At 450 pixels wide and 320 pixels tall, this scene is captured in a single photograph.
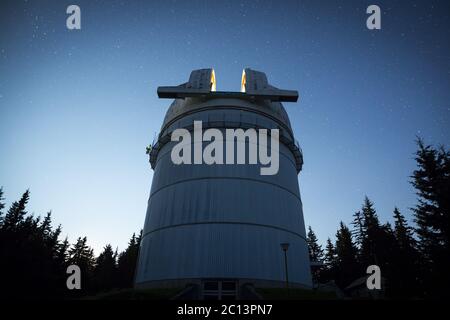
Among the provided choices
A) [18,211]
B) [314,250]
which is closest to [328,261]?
[314,250]

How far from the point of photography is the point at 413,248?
34969mm

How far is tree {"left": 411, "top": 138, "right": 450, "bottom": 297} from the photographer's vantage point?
63.5ft

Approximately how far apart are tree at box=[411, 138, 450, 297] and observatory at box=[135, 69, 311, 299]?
9.45 metres

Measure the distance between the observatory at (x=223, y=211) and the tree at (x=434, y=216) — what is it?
9.45m

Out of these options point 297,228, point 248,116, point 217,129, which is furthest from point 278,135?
point 297,228

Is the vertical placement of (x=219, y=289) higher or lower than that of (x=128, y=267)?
lower

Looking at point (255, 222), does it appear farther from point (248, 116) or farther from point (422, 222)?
point (422, 222)

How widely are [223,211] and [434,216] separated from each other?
55.9 feet

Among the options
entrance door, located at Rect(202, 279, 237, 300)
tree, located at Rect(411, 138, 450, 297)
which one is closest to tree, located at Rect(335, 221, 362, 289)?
tree, located at Rect(411, 138, 450, 297)

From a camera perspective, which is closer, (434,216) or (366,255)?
(434,216)

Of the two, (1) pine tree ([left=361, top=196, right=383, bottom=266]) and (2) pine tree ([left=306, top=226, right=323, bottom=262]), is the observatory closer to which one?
(1) pine tree ([left=361, top=196, right=383, bottom=266])

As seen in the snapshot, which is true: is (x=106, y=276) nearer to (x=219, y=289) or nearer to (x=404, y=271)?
(x=219, y=289)

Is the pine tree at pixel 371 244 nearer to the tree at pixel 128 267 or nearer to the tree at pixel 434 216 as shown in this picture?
the tree at pixel 434 216
